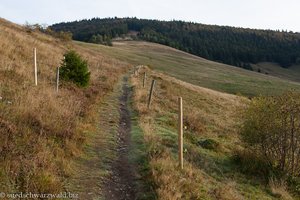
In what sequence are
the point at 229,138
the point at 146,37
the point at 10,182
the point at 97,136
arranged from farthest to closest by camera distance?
1. the point at 146,37
2. the point at 229,138
3. the point at 97,136
4. the point at 10,182

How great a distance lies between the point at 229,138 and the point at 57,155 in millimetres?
11287

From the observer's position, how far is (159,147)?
1229 centimetres

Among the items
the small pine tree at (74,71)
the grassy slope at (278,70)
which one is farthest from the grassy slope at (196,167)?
the grassy slope at (278,70)

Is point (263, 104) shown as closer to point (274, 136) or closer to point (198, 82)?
point (274, 136)

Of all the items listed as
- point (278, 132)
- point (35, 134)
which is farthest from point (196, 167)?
point (35, 134)

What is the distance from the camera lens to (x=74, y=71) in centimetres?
1994

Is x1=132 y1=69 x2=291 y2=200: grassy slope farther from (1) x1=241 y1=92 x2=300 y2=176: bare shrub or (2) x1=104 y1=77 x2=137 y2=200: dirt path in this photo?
(1) x1=241 y1=92 x2=300 y2=176: bare shrub

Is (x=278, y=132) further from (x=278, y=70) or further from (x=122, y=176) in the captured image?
(x=278, y=70)

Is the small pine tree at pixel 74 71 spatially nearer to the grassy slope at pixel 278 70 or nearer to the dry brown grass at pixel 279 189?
the dry brown grass at pixel 279 189

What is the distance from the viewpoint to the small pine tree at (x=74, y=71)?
19703 mm

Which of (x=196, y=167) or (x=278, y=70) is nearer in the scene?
(x=196, y=167)

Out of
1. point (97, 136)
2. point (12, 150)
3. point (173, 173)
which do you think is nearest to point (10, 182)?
point (12, 150)

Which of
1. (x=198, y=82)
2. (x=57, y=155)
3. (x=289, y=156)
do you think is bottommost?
(x=198, y=82)

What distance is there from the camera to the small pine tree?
19.7 metres
